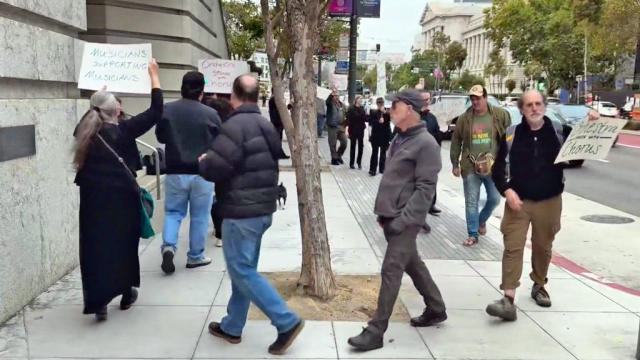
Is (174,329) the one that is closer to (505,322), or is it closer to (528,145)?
(505,322)

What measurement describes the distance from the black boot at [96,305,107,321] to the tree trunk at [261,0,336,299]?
1700 mm

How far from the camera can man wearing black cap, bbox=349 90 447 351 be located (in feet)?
13.9

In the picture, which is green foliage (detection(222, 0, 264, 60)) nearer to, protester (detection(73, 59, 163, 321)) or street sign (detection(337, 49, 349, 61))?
street sign (detection(337, 49, 349, 61))

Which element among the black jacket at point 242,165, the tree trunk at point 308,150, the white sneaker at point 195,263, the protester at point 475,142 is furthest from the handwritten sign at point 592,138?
the white sneaker at point 195,263

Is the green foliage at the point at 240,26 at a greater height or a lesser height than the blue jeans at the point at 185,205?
greater

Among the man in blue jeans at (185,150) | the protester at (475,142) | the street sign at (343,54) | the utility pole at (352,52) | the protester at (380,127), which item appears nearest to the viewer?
the man in blue jeans at (185,150)

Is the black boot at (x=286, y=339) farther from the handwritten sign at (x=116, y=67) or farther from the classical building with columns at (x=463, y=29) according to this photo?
the classical building with columns at (x=463, y=29)

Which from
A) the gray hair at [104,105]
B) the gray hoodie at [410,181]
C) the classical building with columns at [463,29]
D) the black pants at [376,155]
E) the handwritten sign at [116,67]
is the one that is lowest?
the black pants at [376,155]

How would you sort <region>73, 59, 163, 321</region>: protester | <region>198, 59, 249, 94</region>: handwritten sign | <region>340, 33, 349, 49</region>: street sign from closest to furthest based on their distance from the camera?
<region>73, 59, 163, 321</region>: protester → <region>198, 59, 249, 94</region>: handwritten sign → <region>340, 33, 349, 49</region>: street sign

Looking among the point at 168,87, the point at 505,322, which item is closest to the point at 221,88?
the point at 168,87

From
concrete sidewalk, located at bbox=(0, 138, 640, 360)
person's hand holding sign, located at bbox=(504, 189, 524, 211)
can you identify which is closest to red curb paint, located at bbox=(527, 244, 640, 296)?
concrete sidewalk, located at bbox=(0, 138, 640, 360)

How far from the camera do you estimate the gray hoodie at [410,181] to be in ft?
13.8

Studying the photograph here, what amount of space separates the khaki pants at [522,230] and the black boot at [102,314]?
3262 millimetres

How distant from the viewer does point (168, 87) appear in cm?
1205
